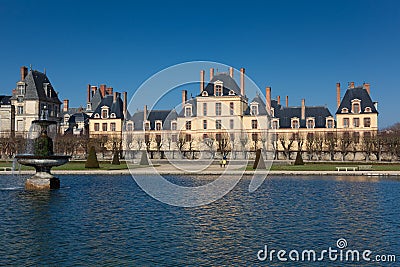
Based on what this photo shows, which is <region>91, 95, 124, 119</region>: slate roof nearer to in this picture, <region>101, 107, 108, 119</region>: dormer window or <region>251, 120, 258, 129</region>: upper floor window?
<region>101, 107, 108, 119</region>: dormer window

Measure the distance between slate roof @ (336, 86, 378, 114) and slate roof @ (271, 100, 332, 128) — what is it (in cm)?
161

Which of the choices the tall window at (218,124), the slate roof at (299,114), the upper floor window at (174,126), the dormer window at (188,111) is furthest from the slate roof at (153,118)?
the slate roof at (299,114)

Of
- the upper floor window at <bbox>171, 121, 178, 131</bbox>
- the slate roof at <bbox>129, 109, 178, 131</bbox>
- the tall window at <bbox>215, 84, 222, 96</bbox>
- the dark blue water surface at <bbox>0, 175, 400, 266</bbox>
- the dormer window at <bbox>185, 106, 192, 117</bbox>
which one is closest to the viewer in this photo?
the dark blue water surface at <bbox>0, 175, 400, 266</bbox>

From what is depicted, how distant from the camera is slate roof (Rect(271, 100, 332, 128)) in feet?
152

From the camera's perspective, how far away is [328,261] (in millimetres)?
7531

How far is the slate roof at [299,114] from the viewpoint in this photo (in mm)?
46312

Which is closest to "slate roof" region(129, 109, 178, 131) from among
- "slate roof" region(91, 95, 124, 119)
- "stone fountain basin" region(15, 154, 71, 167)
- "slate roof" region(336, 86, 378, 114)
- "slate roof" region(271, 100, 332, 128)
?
"slate roof" region(91, 95, 124, 119)

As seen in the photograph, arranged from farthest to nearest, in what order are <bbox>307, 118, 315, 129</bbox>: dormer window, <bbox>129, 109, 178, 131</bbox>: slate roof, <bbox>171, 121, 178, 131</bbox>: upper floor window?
<bbox>129, 109, 178, 131</bbox>: slate roof < <bbox>171, 121, 178, 131</bbox>: upper floor window < <bbox>307, 118, 315, 129</bbox>: dormer window

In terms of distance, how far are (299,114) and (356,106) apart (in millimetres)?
5490

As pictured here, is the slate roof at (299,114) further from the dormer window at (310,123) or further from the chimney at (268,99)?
the chimney at (268,99)

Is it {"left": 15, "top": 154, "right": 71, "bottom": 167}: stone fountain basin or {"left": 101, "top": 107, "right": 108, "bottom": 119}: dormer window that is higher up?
{"left": 101, "top": 107, "right": 108, "bottom": 119}: dormer window

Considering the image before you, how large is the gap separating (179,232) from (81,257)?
7.92ft

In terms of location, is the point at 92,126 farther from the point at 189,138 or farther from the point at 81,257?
the point at 81,257

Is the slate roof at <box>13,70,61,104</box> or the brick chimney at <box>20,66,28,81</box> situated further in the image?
the brick chimney at <box>20,66,28,81</box>
